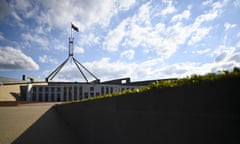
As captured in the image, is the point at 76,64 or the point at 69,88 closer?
the point at 69,88

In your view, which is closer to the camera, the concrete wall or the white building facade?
the concrete wall

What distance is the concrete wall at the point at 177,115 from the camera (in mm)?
2150

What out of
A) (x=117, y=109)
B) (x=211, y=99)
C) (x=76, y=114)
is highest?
(x=211, y=99)

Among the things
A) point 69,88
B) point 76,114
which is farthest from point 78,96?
point 76,114

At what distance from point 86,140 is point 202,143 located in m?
5.75

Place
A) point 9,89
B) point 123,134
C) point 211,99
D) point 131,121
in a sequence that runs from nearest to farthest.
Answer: point 211,99 < point 131,121 < point 123,134 < point 9,89

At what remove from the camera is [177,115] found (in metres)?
2.88

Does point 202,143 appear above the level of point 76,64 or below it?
below

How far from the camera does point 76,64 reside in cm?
5206

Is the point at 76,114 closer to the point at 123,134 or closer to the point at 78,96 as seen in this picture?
the point at 123,134

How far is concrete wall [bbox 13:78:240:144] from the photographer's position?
2150 millimetres

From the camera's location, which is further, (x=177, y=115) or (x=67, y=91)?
(x=67, y=91)

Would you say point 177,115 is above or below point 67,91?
below

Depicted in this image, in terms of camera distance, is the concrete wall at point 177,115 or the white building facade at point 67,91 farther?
the white building facade at point 67,91
